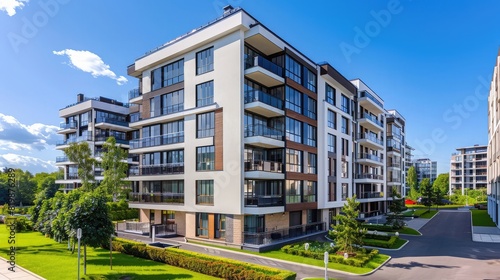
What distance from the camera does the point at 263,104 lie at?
26594mm

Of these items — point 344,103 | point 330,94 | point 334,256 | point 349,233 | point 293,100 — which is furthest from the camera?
point 344,103

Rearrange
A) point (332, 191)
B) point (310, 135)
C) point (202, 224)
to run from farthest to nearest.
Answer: point (332, 191)
point (310, 135)
point (202, 224)

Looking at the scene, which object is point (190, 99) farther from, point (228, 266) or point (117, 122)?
point (117, 122)

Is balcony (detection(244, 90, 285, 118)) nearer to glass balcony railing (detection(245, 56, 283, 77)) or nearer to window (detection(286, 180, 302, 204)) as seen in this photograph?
glass balcony railing (detection(245, 56, 283, 77))

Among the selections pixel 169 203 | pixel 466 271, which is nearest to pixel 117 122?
pixel 169 203

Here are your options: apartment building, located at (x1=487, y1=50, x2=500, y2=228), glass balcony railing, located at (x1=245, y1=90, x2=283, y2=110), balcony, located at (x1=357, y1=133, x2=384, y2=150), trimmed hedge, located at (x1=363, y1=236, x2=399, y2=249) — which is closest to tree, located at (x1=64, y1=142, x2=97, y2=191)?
glass balcony railing, located at (x1=245, y1=90, x2=283, y2=110)

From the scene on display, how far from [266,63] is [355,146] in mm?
22725

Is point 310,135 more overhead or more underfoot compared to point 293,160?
more overhead

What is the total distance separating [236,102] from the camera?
85.9 ft

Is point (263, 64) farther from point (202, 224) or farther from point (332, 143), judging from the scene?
point (202, 224)

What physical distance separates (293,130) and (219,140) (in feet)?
24.8

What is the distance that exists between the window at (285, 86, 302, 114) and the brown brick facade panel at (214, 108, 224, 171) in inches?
259

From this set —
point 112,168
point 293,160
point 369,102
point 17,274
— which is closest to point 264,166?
point 293,160

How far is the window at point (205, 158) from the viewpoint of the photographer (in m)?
27.7
